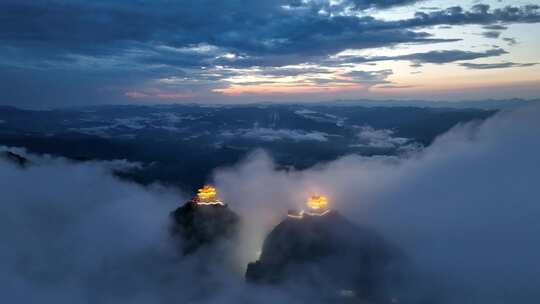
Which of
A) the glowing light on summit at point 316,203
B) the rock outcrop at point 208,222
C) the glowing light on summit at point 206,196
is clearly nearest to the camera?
the glowing light on summit at point 316,203

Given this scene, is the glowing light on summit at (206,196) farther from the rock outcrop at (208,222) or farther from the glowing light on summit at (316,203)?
the glowing light on summit at (316,203)

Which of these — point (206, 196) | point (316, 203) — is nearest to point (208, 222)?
point (206, 196)

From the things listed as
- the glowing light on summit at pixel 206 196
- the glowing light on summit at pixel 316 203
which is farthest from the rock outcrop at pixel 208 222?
the glowing light on summit at pixel 316 203

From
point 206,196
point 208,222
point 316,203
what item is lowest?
point 208,222

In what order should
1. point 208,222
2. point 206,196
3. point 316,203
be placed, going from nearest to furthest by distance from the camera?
point 316,203, point 206,196, point 208,222

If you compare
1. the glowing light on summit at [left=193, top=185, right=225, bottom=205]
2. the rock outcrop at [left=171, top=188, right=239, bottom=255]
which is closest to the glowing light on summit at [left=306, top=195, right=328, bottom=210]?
the glowing light on summit at [left=193, top=185, right=225, bottom=205]

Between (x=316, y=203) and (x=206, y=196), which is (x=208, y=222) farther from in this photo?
(x=316, y=203)

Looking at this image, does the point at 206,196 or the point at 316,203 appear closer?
the point at 316,203

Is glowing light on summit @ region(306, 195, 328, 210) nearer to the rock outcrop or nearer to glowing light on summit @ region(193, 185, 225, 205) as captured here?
glowing light on summit @ region(193, 185, 225, 205)

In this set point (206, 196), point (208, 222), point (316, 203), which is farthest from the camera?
point (208, 222)

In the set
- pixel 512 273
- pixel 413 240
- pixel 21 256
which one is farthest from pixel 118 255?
pixel 512 273

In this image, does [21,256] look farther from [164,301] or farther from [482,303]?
[482,303]
